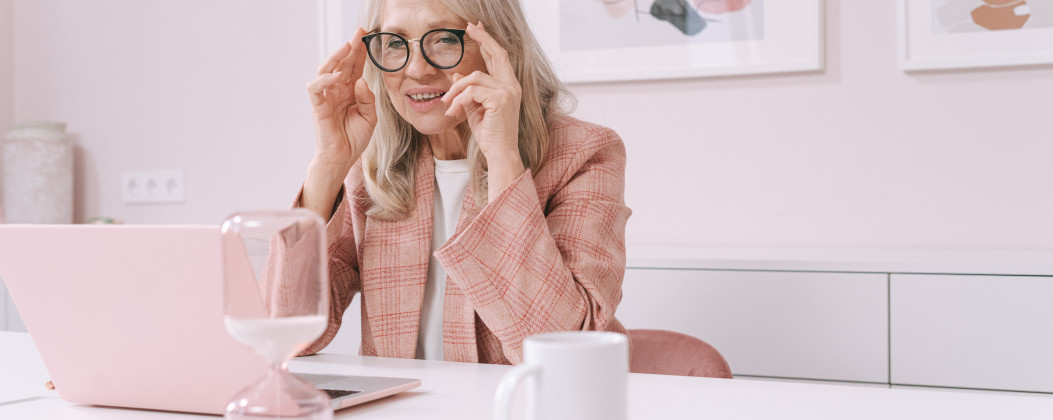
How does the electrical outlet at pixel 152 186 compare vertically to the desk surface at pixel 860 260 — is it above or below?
above

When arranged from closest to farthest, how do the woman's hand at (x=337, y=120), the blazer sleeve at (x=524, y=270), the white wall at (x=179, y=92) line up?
the blazer sleeve at (x=524, y=270) < the woman's hand at (x=337, y=120) < the white wall at (x=179, y=92)

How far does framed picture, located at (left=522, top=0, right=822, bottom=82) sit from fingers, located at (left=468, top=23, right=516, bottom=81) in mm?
982

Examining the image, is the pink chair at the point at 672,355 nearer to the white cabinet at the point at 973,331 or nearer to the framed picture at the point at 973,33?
the white cabinet at the point at 973,331

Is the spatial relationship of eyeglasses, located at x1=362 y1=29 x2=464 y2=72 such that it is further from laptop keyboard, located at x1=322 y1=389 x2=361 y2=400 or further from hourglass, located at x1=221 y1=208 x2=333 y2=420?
hourglass, located at x1=221 y1=208 x2=333 y2=420

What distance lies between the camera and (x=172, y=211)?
116 inches

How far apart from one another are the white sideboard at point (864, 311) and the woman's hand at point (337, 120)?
718 mm

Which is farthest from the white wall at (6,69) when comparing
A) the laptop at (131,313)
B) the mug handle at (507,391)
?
the mug handle at (507,391)

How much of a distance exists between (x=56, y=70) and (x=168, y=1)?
47 centimetres

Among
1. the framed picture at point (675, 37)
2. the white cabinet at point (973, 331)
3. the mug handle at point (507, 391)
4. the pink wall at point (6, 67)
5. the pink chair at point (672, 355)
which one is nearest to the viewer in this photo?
the mug handle at point (507, 391)

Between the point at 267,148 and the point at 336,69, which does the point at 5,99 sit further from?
the point at 336,69

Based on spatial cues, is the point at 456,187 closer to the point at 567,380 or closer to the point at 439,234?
the point at 439,234

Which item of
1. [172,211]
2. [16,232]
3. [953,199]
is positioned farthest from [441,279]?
[172,211]

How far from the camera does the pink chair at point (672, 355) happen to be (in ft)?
4.65

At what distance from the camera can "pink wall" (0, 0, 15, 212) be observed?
3.09 m
